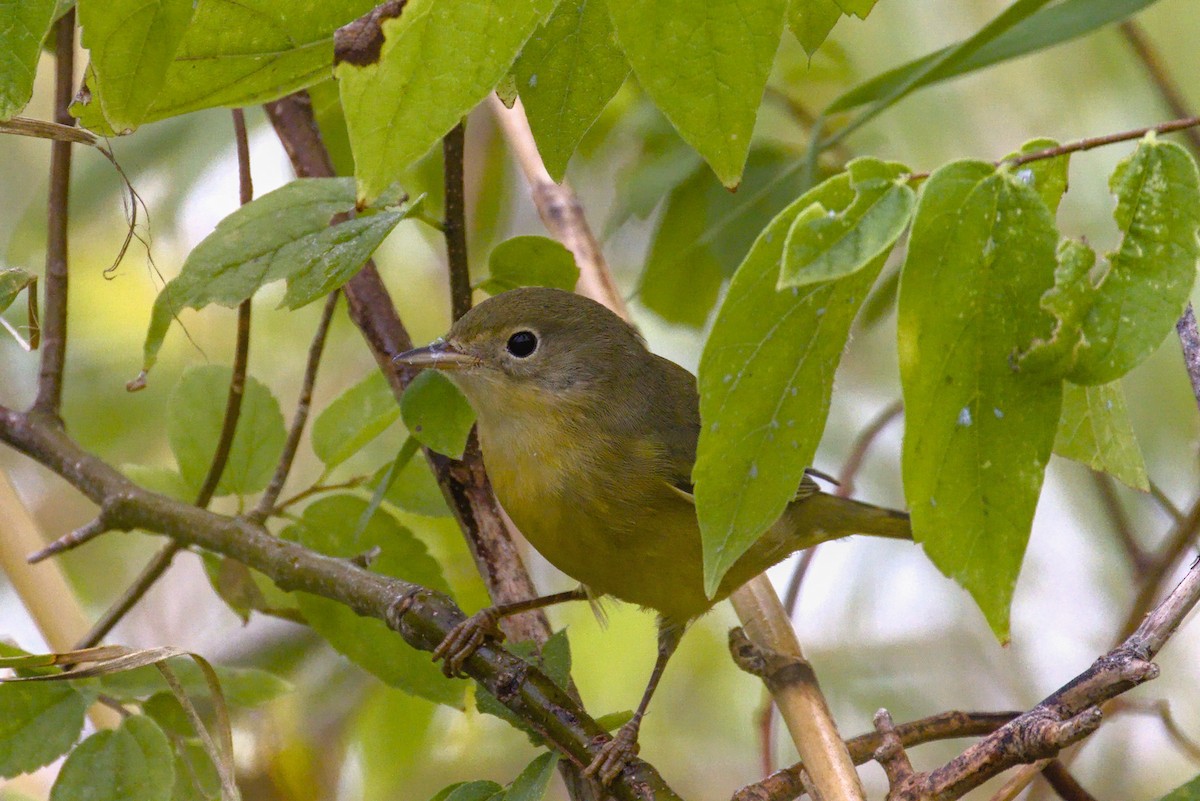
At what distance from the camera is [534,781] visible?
1730mm

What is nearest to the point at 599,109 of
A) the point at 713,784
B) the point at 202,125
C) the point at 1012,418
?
the point at 1012,418

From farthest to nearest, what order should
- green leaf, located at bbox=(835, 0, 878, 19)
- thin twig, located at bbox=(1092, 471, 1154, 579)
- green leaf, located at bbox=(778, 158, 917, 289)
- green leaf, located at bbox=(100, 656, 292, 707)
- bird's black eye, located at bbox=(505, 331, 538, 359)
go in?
thin twig, located at bbox=(1092, 471, 1154, 579) < bird's black eye, located at bbox=(505, 331, 538, 359) < green leaf, located at bbox=(100, 656, 292, 707) < green leaf, located at bbox=(835, 0, 878, 19) < green leaf, located at bbox=(778, 158, 917, 289)

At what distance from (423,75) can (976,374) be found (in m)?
0.62

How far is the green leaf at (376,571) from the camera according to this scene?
7.04ft

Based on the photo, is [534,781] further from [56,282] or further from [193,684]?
[56,282]

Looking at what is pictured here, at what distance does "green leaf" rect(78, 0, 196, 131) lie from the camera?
123cm

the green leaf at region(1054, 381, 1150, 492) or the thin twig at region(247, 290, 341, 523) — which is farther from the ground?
the thin twig at region(247, 290, 341, 523)

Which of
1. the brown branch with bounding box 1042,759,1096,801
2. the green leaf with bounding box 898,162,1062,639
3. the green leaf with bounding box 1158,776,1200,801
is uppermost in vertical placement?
the green leaf with bounding box 898,162,1062,639

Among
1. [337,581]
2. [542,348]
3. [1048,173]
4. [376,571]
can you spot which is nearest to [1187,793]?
[1048,173]

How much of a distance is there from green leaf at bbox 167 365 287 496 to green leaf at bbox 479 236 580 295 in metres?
0.53

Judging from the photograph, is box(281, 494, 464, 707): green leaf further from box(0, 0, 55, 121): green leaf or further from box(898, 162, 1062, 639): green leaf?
box(898, 162, 1062, 639): green leaf

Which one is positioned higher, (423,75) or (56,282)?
(56,282)

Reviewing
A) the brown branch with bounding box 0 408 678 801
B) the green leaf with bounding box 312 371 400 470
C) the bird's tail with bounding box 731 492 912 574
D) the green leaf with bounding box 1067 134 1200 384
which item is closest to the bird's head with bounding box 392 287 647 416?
the green leaf with bounding box 312 371 400 470

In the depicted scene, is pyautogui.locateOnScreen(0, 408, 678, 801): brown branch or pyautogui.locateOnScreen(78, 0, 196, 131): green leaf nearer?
pyautogui.locateOnScreen(78, 0, 196, 131): green leaf
